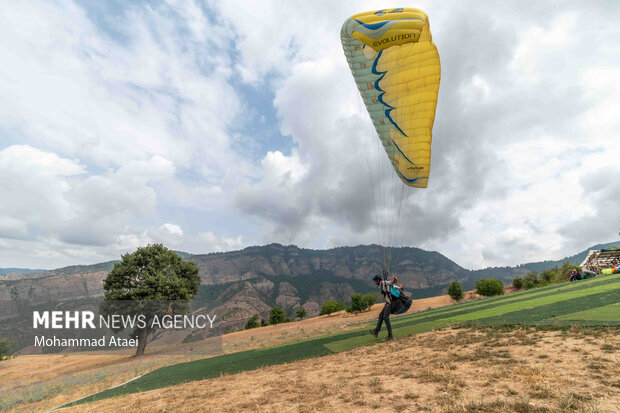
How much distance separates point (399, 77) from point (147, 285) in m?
28.1

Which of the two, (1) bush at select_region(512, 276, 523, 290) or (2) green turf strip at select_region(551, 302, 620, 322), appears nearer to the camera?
(2) green turf strip at select_region(551, 302, 620, 322)

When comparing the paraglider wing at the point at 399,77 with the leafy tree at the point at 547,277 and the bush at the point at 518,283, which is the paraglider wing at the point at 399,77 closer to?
the leafy tree at the point at 547,277

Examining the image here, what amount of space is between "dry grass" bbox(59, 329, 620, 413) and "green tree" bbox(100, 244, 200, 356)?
63.0ft

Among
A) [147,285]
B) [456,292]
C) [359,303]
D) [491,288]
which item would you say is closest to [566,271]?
[491,288]

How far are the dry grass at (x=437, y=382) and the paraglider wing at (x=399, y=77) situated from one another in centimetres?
673

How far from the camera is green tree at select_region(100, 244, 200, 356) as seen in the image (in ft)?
84.0

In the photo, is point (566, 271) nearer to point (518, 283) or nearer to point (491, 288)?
point (518, 283)

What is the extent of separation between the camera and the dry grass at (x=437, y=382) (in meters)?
4.38

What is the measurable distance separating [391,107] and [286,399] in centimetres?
1096

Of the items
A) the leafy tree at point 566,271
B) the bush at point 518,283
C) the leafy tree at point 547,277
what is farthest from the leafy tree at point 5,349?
the bush at point 518,283

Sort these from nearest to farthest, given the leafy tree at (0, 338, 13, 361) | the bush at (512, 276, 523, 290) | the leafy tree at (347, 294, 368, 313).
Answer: the leafy tree at (0, 338, 13, 361), the bush at (512, 276, 523, 290), the leafy tree at (347, 294, 368, 313)

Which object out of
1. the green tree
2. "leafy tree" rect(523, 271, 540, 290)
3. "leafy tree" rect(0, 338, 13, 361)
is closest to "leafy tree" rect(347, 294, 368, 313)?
"leafy tree" rect(523, 271, 540, 290)

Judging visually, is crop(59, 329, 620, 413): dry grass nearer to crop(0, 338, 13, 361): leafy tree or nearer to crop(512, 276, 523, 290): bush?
crop(0, 338, 13, 361): leafy tree

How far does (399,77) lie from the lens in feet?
35.9
